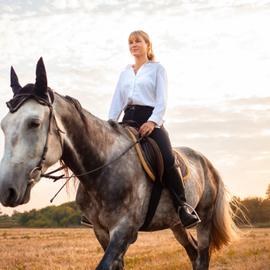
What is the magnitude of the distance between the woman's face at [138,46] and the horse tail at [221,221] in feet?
9.24

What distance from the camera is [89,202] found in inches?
214

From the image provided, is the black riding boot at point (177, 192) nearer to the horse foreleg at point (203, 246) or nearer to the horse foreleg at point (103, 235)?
the horse foreleg at point (103, 235)

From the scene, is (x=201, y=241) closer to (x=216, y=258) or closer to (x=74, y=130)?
(x=74, y=130)

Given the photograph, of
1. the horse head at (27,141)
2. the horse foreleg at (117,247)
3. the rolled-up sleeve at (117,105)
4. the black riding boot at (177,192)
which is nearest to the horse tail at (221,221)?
the black riding boot at (177,192)

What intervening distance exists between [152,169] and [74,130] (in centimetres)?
113

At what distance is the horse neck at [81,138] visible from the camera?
16.2 ft

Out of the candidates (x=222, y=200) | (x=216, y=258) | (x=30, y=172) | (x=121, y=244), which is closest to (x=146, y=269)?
(x=216, y=258)

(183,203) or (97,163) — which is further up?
(97,163)

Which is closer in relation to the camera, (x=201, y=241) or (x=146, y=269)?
(x=201, y=241)

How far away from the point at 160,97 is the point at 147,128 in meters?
0.47

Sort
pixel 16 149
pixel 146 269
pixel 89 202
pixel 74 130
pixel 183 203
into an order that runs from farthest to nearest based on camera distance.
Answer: pixel 146 269
pixel 183 203
pixel 89 202
pixel 74 130
pixel 16 149

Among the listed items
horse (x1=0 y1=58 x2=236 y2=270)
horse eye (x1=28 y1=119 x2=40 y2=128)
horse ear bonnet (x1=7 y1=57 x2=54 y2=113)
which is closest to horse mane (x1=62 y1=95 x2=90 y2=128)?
horse (x1=0 y1=58 x2=236 y2=270)

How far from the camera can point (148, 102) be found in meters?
6.04

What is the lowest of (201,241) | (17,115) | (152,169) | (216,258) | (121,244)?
(216,258)
